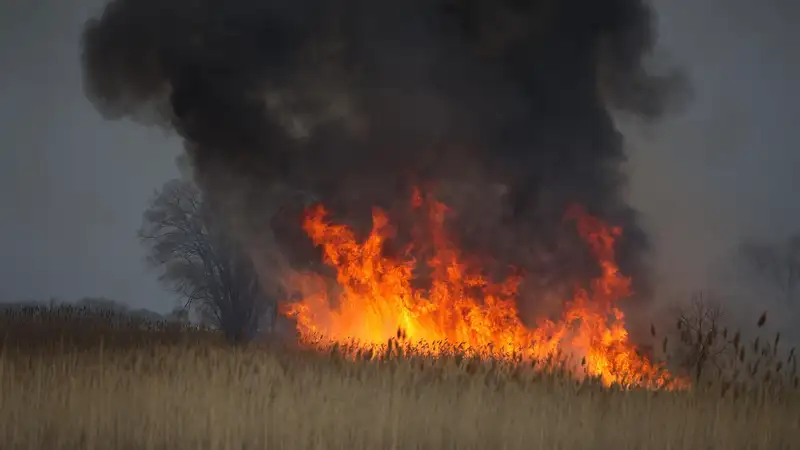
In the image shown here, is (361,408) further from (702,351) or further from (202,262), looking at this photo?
(202,262)

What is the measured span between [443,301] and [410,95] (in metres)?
3.30

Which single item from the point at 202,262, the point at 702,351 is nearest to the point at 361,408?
the point at 702,351

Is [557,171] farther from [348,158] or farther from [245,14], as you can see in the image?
[245,14]

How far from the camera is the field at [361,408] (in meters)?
5.90

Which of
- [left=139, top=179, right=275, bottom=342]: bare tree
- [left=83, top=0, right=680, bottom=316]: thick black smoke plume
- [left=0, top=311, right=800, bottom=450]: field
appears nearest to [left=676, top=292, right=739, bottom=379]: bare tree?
[left=0, top=311, right=800, bottom=450]: field

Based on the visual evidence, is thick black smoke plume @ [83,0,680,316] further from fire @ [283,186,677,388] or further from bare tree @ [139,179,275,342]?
bare tree @ [139,179,275,342]

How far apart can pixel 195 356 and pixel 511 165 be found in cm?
612

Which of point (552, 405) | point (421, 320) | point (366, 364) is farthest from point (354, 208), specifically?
point (552, 405)

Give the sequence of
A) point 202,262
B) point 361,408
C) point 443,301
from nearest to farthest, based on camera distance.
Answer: point 361,408 < point 443,301 < point 202,262

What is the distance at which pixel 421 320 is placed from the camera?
11.7 metres

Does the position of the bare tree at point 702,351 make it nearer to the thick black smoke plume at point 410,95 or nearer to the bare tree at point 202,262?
the thick black smoke plume at point 410,95

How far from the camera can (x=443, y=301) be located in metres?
11.5

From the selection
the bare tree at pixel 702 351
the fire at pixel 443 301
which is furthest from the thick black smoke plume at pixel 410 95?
the bare tree at pixel 702 351

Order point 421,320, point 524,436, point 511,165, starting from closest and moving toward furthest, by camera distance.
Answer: point 524,436, point 421,320, point 511,165
